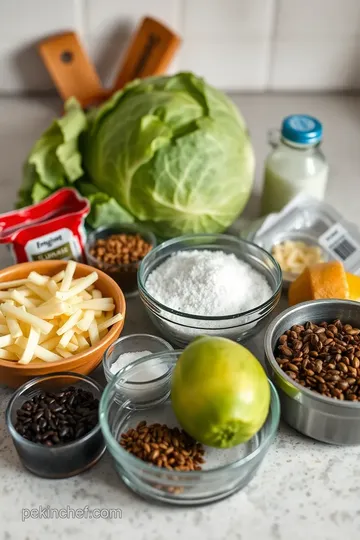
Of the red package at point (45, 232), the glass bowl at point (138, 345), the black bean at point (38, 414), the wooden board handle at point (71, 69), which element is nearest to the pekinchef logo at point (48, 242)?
the red package at point (45, 232)

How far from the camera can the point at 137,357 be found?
106cm

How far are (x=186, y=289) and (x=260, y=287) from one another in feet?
0.45

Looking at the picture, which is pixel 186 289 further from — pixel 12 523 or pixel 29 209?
pixel 12 523

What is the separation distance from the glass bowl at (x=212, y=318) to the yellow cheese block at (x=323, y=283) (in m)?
0.05

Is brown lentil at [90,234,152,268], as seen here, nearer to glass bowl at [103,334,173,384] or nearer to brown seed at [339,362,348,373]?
glass bowl at [103,334,173,384]

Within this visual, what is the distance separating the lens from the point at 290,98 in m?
1.86

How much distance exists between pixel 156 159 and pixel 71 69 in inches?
24.2

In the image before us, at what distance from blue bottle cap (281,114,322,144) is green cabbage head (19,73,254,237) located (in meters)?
0.09

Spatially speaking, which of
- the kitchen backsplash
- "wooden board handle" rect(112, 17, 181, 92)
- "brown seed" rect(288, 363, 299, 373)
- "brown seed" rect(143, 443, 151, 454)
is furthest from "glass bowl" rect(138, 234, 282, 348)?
the kitchen backsplash

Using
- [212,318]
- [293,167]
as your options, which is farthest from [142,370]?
[293,167]

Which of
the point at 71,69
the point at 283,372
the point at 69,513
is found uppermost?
the point at 71,69

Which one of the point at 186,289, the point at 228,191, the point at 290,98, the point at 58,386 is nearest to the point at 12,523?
the point at 58,386

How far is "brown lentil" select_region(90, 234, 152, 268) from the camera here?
1.23 metres

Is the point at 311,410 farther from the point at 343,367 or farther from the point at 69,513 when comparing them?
the point at 69,513
